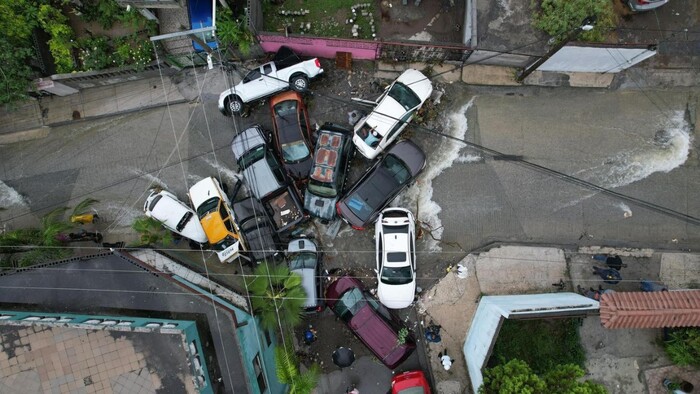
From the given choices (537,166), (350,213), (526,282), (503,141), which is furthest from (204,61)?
(526,282)

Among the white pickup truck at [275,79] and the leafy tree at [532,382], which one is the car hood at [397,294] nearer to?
the leafy tree at [532,382]

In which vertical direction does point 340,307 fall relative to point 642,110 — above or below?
below

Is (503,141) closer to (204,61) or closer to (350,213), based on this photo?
(350,213)

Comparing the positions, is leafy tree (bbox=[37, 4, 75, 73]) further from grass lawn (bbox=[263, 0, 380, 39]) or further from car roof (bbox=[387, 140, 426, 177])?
car roof (bbox=[387, 140, 426, 177])

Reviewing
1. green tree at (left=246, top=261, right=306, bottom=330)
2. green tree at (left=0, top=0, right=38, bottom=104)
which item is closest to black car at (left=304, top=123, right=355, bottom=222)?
green tree at (left=246, top=261, right=306, bottom=330)

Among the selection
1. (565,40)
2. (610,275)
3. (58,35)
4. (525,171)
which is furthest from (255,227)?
(610,275)

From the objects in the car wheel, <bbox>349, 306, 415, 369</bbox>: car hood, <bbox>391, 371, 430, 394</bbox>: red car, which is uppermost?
the car wheel

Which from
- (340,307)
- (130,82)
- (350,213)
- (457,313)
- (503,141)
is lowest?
(457,313)
